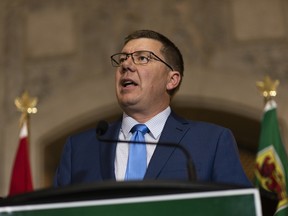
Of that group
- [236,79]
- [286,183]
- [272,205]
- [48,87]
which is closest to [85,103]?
[48,87]

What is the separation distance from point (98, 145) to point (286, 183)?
1285 millimetres

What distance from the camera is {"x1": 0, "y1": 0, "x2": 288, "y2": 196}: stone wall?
6035mm

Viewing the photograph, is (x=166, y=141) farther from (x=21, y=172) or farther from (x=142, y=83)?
(x=21, y=172)

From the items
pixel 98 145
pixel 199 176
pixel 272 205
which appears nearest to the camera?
pixel 272 205

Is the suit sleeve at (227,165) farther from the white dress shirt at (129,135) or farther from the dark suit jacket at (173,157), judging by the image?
the white dress shirt at (129,135)

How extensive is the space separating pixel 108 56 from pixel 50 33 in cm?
75

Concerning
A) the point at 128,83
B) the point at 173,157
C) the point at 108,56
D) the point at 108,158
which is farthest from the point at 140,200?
the point at 108,56

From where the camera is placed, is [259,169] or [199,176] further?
[259,169]

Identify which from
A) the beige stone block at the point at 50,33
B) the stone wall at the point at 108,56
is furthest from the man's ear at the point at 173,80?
the beige stone block at the point at 50,33

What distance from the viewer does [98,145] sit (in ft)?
8.75

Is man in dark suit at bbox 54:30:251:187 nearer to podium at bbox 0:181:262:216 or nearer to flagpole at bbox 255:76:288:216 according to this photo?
flagpole at bbox 255:76:288:216

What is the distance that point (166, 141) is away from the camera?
2.59 m

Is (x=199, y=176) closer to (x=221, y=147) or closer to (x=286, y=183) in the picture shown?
(x=221, y=147)

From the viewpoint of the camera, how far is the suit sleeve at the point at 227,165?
2.41 m
